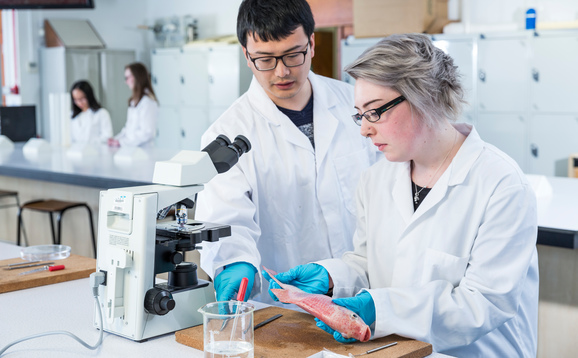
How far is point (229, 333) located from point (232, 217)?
0.63 metres

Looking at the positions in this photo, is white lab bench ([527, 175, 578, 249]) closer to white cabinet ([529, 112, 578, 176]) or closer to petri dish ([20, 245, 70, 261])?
petri dish ([20, 245, 70, 261])

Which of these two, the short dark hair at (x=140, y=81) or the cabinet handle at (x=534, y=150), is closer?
the cabinet handle at (x=534, y=150)

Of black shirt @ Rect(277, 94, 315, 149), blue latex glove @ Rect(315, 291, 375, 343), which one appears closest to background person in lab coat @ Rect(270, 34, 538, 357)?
blue latex glove @ Rect(315, 291, 375, 343)

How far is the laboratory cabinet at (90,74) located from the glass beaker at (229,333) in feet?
23.6

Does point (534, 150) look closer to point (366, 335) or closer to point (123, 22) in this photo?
point (366, 335)

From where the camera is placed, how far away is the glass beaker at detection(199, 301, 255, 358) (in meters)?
1.20

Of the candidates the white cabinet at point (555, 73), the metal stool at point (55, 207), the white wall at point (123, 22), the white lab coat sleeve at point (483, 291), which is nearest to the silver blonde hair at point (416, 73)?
the white lab coat sleeve at point (483, 291)

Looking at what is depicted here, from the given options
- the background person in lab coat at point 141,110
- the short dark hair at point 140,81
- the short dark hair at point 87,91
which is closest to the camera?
the short dark hair at point 140,81

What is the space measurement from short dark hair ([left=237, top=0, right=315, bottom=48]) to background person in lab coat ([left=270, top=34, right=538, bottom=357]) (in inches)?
18.2

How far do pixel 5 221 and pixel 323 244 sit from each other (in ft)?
11.8

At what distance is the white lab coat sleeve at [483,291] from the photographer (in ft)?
4.49

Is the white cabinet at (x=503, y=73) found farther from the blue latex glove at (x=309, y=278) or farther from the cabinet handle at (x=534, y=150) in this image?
the blue latex glove at (x=309, y=278)

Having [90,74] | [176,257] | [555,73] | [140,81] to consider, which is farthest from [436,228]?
[90,74]

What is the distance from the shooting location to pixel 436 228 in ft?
4.95
